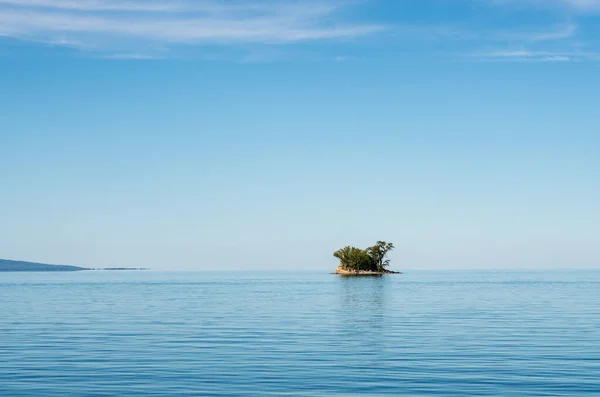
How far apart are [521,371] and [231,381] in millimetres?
13963

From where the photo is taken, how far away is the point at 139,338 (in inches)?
2066

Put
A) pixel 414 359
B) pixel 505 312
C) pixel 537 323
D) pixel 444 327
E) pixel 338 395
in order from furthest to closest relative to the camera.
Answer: pixel 505 312 → pixel 537 323 → pixel 444 327 → pixel 414 359 → pixel 338 395

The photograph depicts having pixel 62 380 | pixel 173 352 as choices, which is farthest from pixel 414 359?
pixel 62 380

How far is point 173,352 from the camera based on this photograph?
1730 inches

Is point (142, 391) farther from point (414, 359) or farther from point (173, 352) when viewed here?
point (414, 359)

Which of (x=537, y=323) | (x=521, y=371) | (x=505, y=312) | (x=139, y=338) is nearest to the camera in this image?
(x=521, y=371)

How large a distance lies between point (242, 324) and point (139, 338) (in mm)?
13643

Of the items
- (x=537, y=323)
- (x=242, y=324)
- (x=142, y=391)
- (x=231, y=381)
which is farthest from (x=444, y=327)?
(x=142, y=391)

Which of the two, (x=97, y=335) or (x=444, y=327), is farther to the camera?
(x=444, y=327)

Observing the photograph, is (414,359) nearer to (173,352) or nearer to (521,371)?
(521,371)

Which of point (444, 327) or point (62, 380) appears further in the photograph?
point (444, 327)

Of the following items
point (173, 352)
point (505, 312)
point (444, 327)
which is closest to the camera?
point (173, 352)

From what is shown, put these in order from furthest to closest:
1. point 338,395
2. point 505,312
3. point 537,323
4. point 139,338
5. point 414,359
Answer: point 505,312 → point 537,323 → point 139,338 → point 414,359 → point 338,395

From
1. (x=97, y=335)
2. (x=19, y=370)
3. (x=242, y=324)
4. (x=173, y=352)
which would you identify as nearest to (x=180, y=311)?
(x=242, y=324)
